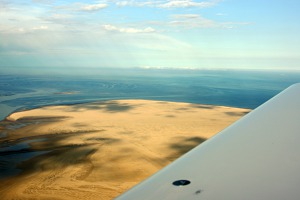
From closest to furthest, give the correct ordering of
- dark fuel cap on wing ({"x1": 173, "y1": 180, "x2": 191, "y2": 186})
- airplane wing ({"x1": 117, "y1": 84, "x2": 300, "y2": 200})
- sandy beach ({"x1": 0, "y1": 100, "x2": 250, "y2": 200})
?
airplane wing ({"x1": 117, "y1": 84, "x2": 300, "y2": 200}) < dark fuel cap on wing ({"x1": 173, "y1": 180, "x2": 191, "y2": 186}) < sandy beach ({"x1": 0, "y1": 100, "x2": 250, "y2": 200})

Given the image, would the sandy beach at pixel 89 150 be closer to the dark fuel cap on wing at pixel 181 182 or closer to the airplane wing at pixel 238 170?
the airplane wing at pixel 238 170

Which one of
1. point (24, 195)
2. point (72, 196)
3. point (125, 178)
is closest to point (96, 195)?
point (72, 196)

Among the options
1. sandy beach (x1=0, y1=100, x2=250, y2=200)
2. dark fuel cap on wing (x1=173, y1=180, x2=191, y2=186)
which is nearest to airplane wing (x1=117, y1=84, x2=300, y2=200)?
dark fuel cap on wing (x1=173, y1=180, x2=191, y2=186)

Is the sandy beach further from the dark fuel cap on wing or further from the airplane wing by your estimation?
the dark fuel cap on wing

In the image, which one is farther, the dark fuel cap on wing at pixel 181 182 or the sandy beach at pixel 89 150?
the sandy beach at pixel 89 150

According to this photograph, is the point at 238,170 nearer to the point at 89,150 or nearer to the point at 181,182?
the point at 181,182

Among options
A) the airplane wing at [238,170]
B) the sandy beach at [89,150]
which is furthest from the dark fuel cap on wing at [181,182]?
the sandy beach at [89,150]

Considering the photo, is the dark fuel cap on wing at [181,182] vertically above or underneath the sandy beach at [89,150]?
above

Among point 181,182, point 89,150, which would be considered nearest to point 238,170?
point 181,182
